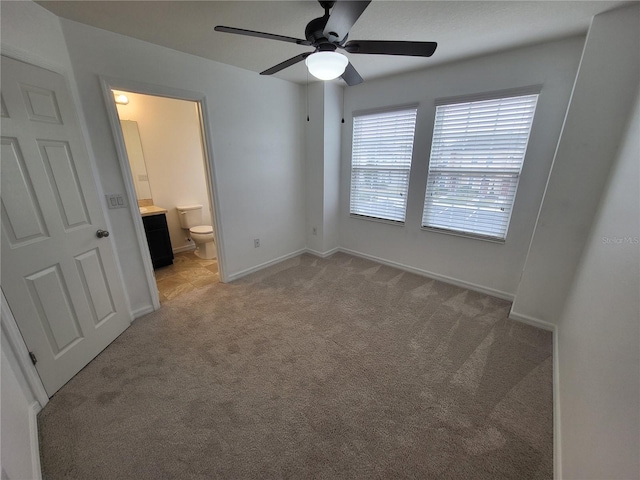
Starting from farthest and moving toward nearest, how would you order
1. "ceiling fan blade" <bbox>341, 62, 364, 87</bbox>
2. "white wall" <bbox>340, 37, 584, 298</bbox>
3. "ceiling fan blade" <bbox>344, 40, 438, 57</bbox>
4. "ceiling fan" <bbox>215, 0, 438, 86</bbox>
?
"white wall" <bbox>340, 37, 584, 298</bbox> → "ceiling fan blade" <bbox>341, 62, 364, 87</bbox> → "ceiling fan blade" <bbox>344, 40, 438, 57</bbox> → "ceiling fan" <bbox>215, 0, 438, 86</bbox>

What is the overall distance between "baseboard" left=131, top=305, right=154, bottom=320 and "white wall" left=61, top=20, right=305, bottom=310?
34mm

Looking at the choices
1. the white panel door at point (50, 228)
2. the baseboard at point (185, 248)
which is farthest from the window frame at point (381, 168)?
the white panel door at point (50, 228)

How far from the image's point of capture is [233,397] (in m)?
1.57

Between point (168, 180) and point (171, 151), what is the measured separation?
43cm

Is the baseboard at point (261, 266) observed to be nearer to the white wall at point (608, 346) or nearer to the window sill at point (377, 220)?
the window sill at point (377, 220)

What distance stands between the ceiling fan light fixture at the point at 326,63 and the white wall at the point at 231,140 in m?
1.59

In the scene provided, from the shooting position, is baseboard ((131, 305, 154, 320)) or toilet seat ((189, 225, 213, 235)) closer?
baseboard ((131, 305, 154, 320))

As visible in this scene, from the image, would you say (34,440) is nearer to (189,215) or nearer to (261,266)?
(261,266)

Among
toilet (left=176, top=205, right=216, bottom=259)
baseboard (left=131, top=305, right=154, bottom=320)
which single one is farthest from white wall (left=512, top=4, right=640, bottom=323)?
toilet (left=176, top=205, right=216, bottom=259)

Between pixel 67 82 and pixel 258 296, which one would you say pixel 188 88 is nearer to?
pixel 67 82

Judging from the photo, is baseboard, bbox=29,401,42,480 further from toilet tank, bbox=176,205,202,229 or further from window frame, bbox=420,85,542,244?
window frame, bbox=420,85,542,244

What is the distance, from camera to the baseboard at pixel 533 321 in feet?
7.14

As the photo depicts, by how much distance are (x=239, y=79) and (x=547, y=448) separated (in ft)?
12.3

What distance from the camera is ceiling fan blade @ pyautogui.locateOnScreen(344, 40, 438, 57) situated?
1.38 meters
